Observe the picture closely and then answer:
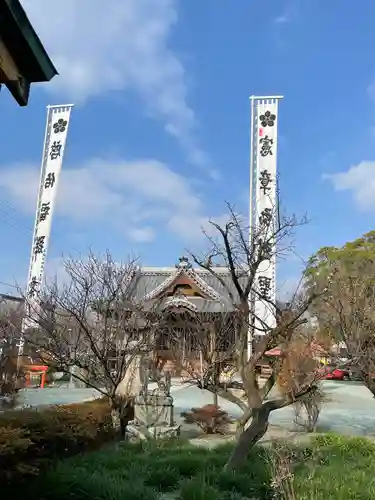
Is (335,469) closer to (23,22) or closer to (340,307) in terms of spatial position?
(340,307)

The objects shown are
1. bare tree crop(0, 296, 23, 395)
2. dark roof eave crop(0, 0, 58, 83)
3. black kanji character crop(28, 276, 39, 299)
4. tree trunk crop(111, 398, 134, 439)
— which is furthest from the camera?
black kanji character crop(28, 276, 39, 299)

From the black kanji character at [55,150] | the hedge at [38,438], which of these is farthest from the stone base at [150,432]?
the black kanji character at [55,150]

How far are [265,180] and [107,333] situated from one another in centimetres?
846

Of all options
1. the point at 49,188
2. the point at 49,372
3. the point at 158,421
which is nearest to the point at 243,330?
the point at 158,421

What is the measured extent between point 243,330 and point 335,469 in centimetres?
221

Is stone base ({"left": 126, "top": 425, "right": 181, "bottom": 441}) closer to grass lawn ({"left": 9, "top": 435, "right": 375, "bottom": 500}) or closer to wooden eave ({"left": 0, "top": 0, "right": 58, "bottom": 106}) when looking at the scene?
grass lawn ({"left": 9, "top": 435, "right": 375, "bottom": 500})

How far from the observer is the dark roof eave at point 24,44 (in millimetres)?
3752

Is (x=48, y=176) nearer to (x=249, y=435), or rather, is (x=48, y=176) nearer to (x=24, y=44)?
(x=249, y=435)

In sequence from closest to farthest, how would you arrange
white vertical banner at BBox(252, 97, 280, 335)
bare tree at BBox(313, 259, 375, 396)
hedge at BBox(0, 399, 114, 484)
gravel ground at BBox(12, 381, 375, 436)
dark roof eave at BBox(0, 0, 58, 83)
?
dark roof eave at BBox(0, 0, 58, 83)
hedge at BBox(0, 399, 114, 484)
bare tree at BBox(313, 259, 375, 396)
gravel ground at BBox(12, 381, 375, 436)
white vertical banner at BBox(252, 97, 280, 335)

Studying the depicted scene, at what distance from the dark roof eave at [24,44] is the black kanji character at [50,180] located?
1472 cm

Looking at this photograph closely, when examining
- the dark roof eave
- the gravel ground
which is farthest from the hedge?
the gravel ground

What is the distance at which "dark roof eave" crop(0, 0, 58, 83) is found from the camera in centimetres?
375

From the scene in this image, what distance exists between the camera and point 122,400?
383 inches

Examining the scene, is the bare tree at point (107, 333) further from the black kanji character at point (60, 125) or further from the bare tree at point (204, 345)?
the black kanji character at point (60, 125)
